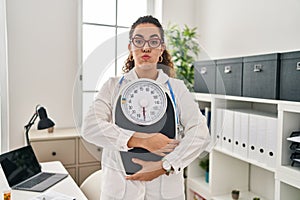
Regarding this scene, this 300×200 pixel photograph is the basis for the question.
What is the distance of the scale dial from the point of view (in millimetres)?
536

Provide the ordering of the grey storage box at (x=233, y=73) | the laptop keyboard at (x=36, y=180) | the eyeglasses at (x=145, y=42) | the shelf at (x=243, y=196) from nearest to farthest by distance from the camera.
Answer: the eyeglasses at (x=145, y=42) → the laptop keyboard at (x=36, y=180) → the grey storage box at (x=233, y=73) → the shelf at (x=243, y=196)

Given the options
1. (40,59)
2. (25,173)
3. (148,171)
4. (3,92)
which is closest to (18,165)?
(25,173)

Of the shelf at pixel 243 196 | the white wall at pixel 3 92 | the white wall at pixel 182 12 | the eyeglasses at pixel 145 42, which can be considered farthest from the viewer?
the white wall at pixel 182 12

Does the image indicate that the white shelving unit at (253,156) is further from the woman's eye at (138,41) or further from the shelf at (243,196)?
the woman's eye at (138,41)

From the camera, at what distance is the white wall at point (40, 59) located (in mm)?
2119

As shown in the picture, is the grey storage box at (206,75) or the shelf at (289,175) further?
the shelf at (289,175)

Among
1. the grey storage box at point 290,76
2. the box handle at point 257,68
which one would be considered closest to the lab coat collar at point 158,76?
the grey storage box at point 290,76

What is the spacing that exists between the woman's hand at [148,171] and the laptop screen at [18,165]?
117 cm

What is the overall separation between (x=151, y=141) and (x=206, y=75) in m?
0.19

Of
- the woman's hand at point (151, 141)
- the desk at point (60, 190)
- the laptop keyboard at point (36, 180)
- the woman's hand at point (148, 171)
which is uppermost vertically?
the woman's hand at point (151, 141)

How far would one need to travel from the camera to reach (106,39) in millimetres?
577

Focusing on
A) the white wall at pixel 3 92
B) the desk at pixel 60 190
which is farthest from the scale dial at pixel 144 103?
the white wall at pixel 3 92

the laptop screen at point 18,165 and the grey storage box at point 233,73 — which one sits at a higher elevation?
the grey storage box at point 233,73

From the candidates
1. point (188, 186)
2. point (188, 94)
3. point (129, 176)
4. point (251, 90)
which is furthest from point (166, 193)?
point (188, 186)
